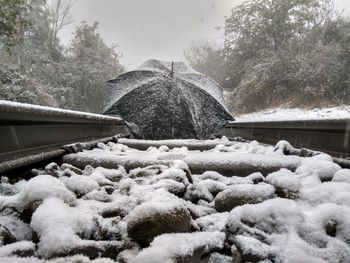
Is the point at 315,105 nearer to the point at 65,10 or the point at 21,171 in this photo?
the point at 21,171

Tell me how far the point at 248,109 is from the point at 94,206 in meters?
17.5

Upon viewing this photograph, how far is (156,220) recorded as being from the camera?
1.18 metres

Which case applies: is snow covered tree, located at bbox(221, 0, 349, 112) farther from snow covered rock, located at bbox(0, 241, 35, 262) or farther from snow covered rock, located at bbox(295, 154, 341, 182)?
snow covered rock, located at bbox(0, 241, 35, 262)

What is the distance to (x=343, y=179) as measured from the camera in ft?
5.51

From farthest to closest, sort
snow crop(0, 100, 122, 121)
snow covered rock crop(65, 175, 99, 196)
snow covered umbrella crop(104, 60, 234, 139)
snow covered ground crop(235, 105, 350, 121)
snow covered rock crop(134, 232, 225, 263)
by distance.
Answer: snow covered ground crop(235, 105, 350, 121)
snow covered umbrella crop(104, 60, 234, 139)
snow crop(0, 100, 122, 121)
snow covered rock crop(65, 175, 99, 196)
snow covered rock crop(134, 232, 225, 263)

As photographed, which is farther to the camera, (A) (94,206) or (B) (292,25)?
(B) (292,25)

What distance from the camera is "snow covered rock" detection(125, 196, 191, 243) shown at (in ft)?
3.84

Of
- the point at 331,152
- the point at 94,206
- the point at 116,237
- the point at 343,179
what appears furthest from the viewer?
the point at 331,152

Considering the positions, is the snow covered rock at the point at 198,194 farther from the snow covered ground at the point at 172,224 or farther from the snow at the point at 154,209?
the snow at the point at 154,209

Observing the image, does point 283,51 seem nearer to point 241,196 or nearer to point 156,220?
point 241,196

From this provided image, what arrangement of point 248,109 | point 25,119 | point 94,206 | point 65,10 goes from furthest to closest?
point 65,10 < point 248,109 < point 25,119 < point 94,206

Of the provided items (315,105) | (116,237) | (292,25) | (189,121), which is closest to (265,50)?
(292,25)

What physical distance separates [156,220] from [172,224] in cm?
7

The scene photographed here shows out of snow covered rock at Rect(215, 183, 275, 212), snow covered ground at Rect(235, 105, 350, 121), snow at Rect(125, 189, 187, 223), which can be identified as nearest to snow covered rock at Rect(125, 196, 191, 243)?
snow at Rect(125, 189, 187, 223)
